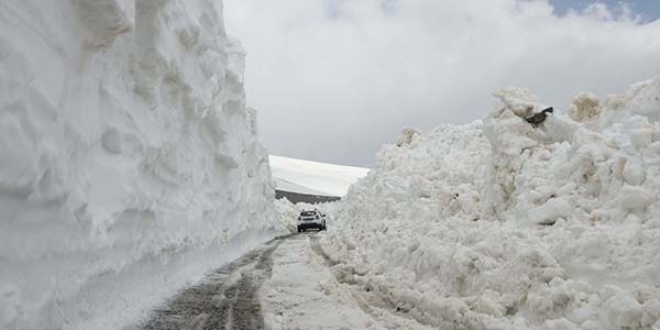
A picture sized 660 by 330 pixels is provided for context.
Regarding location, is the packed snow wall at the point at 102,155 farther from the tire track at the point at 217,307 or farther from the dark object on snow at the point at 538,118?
the dark object on snow at the point at 538,118

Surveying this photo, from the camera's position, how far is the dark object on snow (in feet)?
32.6

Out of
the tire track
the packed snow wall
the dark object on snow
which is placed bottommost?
the tire track

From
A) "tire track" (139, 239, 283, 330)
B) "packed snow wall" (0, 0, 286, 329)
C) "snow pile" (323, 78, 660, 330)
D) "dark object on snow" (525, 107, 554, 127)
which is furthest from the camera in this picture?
"dark object on snow" (525, 107, 554, 127)

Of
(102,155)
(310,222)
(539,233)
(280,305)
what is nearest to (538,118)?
(539,233)

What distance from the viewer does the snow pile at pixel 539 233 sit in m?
5.02

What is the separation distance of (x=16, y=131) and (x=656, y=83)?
810cm

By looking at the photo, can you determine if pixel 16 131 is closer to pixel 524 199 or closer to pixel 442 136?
pixel 524 199

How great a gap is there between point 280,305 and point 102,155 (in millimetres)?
3063

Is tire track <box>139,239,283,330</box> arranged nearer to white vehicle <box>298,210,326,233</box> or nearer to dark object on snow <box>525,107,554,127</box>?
dark object on snow <box>525,107,554,127</box>

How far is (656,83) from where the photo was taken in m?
7.50

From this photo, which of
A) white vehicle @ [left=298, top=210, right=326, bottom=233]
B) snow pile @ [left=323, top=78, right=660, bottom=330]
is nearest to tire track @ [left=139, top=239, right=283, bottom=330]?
snow pile @ [left=323, top=78, right=660, bottom=330]

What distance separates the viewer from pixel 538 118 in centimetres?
997

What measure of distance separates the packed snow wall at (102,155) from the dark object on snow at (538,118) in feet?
21.4

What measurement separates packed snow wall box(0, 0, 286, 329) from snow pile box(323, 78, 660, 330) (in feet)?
11.6
